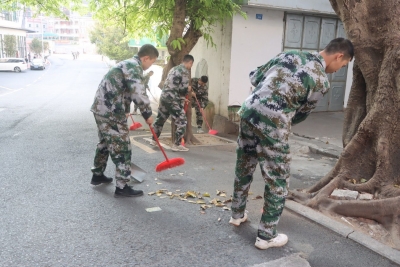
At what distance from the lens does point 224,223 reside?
3.68m

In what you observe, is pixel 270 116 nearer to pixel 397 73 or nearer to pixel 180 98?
pixel 397 73

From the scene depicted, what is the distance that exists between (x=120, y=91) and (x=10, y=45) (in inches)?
1680

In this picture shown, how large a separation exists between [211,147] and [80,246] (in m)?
4.64

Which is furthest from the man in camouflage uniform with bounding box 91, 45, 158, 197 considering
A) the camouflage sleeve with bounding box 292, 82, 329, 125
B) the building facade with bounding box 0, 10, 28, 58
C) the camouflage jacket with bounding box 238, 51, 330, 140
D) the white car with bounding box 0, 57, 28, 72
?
the building facade with bounding box 0, 10, 28, 58

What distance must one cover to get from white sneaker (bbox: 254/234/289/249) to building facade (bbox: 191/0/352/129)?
21.2 ft

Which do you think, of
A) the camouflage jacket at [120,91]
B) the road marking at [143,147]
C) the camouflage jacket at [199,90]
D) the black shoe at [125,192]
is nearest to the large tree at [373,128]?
the black shoe at [125,192]

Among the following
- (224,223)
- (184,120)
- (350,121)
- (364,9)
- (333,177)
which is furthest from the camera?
(184,120)

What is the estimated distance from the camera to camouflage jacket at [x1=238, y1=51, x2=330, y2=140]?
2965mm

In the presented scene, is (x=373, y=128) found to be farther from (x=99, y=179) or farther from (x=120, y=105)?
(x=99, y=179)

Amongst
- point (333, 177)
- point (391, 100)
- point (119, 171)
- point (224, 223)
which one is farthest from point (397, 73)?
point (119, 171)

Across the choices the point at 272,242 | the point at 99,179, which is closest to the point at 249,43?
the point at 99,179

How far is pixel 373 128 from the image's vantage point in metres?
4.02

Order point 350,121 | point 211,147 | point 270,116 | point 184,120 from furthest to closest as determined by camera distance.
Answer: point 211,147
point 184,120
point 350,121
point 270,116

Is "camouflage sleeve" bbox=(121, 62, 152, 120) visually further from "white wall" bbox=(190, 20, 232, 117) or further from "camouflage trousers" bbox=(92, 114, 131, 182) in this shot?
"white wall" bbox=(190, 20, 232, 117)
